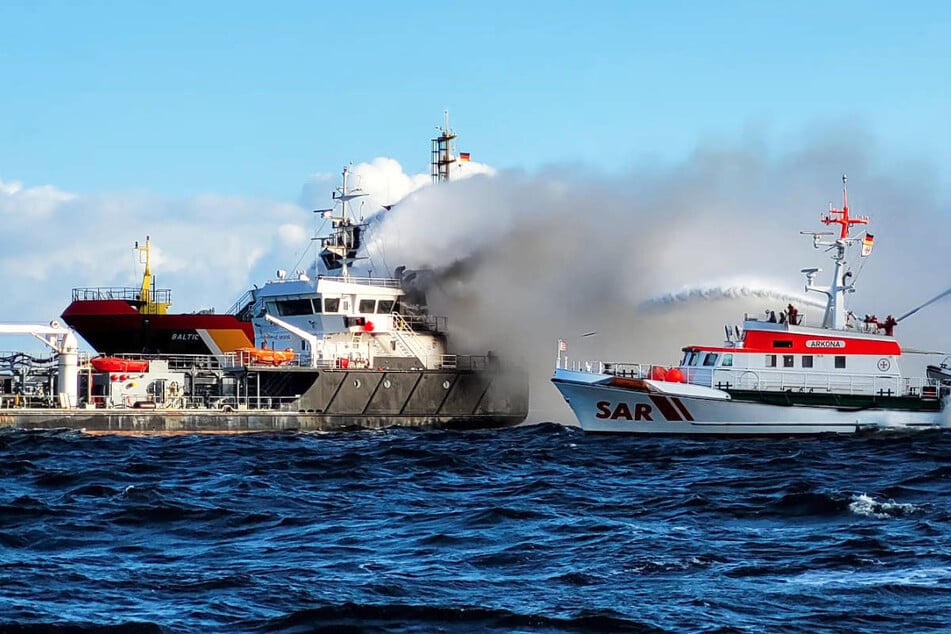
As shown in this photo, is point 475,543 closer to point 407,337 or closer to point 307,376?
point 307,376

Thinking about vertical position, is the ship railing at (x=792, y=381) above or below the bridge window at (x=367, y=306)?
below

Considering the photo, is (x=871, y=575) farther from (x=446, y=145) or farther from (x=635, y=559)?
(x=446, y=145)

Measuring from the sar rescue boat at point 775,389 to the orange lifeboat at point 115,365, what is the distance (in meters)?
17.1

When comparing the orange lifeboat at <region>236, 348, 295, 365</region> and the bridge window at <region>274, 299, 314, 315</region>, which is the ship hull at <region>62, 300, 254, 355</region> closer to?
the bridge window at <region>274, 299, 314, 315</region>

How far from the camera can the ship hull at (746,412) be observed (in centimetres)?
4656

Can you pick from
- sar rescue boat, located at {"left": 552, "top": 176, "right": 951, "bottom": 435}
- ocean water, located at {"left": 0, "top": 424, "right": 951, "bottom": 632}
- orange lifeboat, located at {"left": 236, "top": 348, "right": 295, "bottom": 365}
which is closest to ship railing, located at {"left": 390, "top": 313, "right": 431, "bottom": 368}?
orange lifeboat, located at {"left": 236, "top": 348, "right": 295, "bottom": 365}

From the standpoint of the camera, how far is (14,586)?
1772cm

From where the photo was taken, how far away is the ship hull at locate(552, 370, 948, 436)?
46562 mm

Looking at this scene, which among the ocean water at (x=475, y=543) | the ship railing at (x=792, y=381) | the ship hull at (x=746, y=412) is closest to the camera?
the ocean water at (x=475, y=543)

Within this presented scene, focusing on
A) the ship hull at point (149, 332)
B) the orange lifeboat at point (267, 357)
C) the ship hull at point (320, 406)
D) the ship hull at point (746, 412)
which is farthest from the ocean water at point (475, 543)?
the ship hull at point (149, 332)

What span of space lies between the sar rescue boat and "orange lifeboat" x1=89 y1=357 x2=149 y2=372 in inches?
672

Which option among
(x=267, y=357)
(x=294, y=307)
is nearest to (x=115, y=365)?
(x=267, y=357)

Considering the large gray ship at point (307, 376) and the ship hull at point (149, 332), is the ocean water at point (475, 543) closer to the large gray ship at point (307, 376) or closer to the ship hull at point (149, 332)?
the large gray ship at point (307, 376)

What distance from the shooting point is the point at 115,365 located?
165 feet
